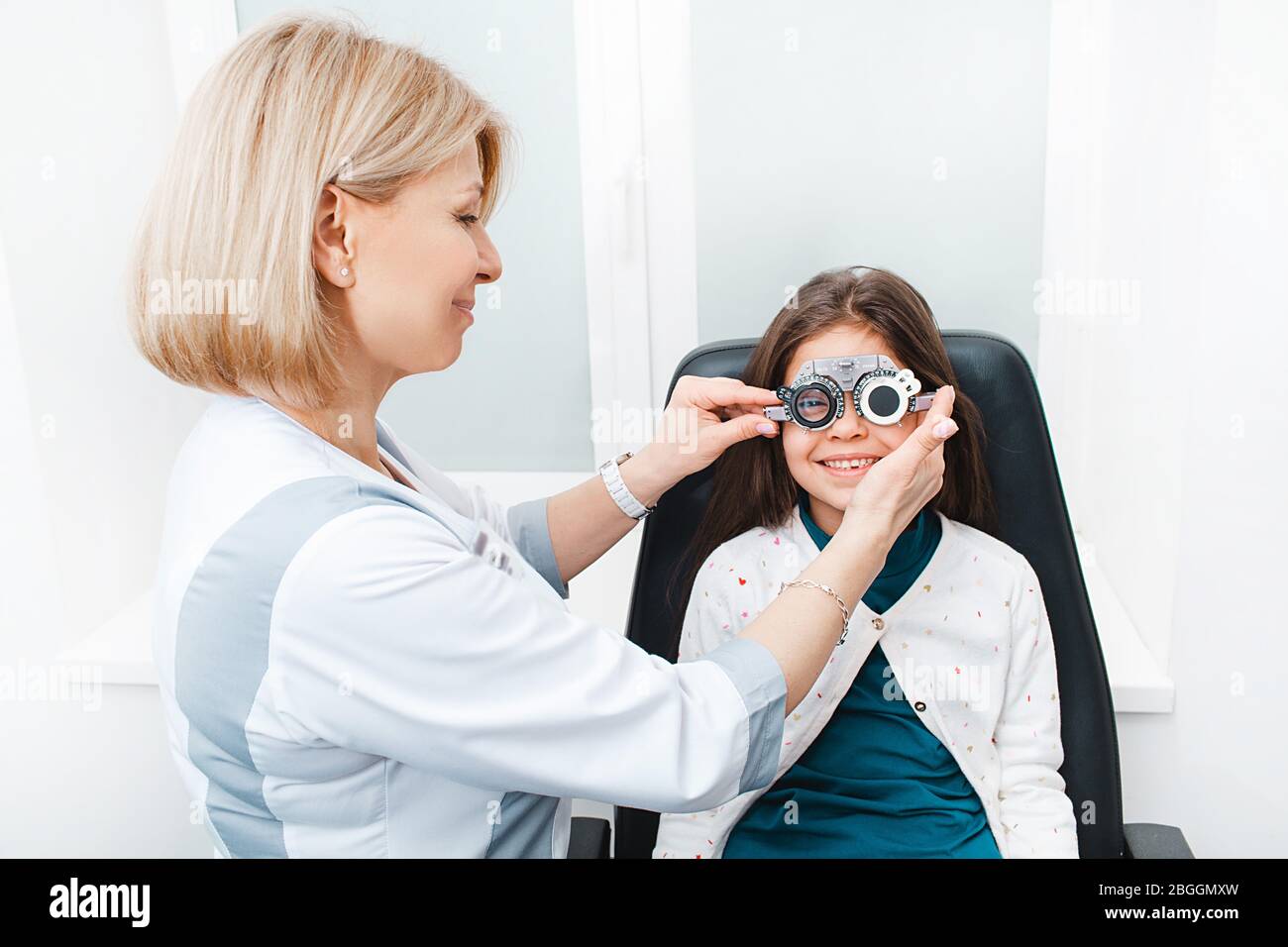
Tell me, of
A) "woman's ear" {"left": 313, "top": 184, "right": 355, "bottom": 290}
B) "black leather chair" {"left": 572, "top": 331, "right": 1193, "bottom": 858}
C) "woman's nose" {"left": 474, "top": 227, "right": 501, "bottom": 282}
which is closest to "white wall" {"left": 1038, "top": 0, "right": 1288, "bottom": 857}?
"black leather chair" {"left": 572, "top": 331, "right": 1193, "bottom": 858}

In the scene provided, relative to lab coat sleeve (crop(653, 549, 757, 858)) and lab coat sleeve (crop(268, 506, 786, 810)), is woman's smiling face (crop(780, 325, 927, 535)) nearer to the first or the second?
lab coat sleeve (crop(653, 549, 757, 858))

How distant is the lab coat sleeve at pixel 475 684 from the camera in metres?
0.94

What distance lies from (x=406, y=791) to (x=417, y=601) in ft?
0.76

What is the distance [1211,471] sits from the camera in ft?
4.81

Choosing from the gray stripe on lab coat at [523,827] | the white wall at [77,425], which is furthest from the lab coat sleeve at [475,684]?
the white wall at [77,425]

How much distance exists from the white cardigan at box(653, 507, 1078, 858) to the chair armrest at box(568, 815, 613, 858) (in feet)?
0.23

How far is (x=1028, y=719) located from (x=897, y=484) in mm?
401

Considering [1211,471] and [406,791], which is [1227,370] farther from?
[406,791]

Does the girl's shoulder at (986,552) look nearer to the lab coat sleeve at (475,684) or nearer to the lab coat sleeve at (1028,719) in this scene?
the lab coat sleeve at (1028,719)

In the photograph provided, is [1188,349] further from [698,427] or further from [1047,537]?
[698,427]

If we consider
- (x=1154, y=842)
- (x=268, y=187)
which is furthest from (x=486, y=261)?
(x=1154, y=842)

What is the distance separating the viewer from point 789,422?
1358mm

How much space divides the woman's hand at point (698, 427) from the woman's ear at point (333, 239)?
46cm
